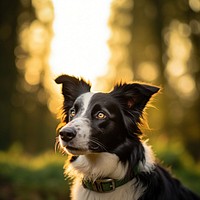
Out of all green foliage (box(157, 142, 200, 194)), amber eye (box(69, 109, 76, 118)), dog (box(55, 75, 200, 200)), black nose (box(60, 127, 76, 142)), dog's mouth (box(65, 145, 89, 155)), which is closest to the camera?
black nose (box(60, 127, 76, 142))

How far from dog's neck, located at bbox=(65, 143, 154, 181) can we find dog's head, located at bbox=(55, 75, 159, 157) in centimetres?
12

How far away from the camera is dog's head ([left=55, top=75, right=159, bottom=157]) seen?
606cm

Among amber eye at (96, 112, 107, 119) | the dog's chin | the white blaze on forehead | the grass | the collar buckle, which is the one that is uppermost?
the white blaze on forehead

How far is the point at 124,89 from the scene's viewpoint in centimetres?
672

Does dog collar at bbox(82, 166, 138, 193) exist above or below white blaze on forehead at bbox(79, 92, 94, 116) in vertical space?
below

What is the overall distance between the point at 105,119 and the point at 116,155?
0.47 metres

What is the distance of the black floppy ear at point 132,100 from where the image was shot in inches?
258

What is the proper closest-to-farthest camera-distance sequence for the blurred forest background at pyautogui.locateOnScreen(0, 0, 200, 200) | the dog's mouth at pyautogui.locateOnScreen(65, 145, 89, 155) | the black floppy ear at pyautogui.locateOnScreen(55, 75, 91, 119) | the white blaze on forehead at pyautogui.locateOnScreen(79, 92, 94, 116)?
the dog's mouth at pyautogui.locateOnScreen(65, 145, 89, 155), the white blaze on forehead at pyautogui.locateOnScreen(79, 92, 94, 116), the black floppy ear at pyautogui.locateOnScreen(55, 75, 91, 119), the blurred forest background at pyautogui.locateOnScreen(0, 0, 200, 200)

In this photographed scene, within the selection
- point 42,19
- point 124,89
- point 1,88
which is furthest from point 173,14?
point 124,89

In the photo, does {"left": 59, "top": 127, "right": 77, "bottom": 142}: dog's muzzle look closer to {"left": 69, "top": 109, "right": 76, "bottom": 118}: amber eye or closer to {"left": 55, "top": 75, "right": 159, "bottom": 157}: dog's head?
{"left": 55, "top": 75, "right": 159, "bottom": 157}: dog's head

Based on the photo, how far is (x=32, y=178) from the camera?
39.5 ft

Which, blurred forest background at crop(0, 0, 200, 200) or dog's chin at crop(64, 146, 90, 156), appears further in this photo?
blurred forest background at crop(0, 0, 200, 200)

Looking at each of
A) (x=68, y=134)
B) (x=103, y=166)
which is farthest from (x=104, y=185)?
(x=68, y=134)

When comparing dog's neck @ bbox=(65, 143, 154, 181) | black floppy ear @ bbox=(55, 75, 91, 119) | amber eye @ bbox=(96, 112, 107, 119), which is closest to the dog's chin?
dog's neck @ bbox=(65, 143, 154, 181)
